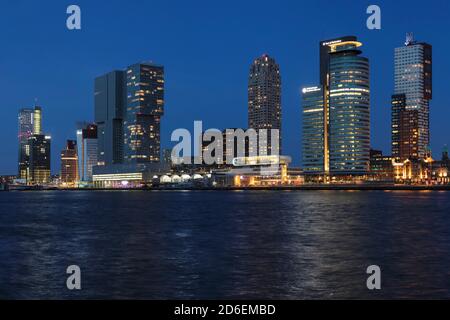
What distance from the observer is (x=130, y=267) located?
36.0 m

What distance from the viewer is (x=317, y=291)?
1126 inches

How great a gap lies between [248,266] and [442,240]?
79.5 ft

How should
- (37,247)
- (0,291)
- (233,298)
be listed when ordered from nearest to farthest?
(233,298), (0,291), (37,247)

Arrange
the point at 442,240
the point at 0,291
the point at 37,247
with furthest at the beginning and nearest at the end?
the point at 442,240 → the point at 37,247 → the point at 0,291

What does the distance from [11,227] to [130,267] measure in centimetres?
3910

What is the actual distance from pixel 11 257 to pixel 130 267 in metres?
10.8

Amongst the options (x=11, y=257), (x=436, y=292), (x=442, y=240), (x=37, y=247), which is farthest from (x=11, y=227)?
(x=436, y=292)

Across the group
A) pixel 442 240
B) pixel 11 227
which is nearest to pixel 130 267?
pixel 442 240

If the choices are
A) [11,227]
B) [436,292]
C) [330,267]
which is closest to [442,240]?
[330,267]
